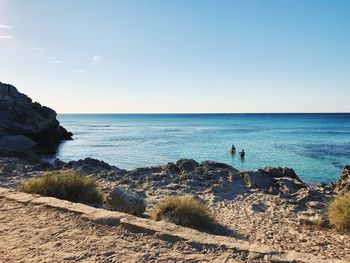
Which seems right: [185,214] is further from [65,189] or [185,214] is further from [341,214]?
[341,214]

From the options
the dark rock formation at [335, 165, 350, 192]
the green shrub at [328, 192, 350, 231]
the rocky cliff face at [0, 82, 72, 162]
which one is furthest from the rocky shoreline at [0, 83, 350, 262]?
the rocky cliff face at [0, 82, 72, 162]

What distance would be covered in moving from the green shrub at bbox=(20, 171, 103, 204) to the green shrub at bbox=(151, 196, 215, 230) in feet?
6.52

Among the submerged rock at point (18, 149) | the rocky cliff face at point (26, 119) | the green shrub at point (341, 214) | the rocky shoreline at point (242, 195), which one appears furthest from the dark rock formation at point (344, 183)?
the rocky cliff face at point (26, 119)

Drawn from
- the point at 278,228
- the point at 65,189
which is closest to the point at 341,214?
the point at 278,228

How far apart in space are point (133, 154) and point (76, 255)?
31.6 metres

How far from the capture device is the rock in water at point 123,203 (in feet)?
31.8

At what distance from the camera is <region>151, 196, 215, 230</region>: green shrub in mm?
8820

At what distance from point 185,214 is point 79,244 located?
3015 mm

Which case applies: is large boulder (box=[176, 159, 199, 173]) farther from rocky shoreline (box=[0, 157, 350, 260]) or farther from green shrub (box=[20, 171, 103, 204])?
green shrub (box=[20, 171, 103, 204])

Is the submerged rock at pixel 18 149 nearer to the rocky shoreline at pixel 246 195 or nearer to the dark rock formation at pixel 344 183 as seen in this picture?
the rocky shoreline at pixel 246 195

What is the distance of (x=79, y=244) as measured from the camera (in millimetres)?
6473

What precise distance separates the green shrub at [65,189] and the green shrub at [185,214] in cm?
199

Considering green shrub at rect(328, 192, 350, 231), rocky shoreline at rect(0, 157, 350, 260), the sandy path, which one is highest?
the sandy path

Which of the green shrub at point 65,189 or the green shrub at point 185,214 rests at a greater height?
the green shrub at point 65,189
